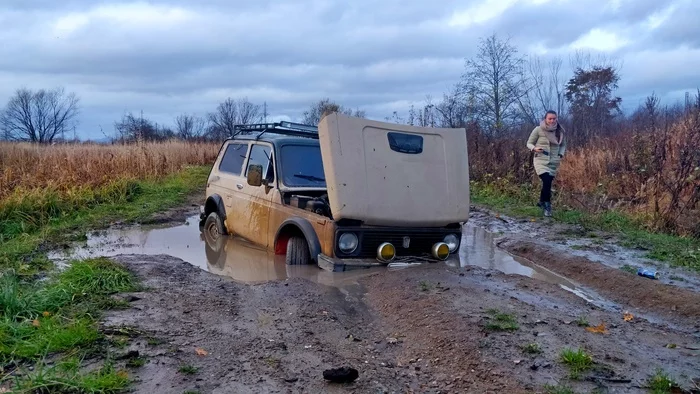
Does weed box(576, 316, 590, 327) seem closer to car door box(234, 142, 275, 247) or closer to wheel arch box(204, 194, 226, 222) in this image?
car door box(234, 142, 275, 247)

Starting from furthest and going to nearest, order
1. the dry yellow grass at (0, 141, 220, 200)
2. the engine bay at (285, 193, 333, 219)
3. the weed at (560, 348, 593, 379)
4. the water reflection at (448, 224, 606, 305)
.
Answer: the dry yellow grass at (0, 141, 220, 200), the water reflection at (448, 224, 606, 305), the engine bay at (285, 193, 333, 219), the weed at (560, 348, 593, 379)

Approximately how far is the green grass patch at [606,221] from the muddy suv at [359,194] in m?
3.06

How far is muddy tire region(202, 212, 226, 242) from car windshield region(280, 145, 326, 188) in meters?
1.85

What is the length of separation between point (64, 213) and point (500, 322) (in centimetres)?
867

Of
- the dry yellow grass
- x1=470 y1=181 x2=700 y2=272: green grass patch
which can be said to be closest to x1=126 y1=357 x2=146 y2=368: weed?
x1=470 y1=181 x2=700 y2=272: green grass patch

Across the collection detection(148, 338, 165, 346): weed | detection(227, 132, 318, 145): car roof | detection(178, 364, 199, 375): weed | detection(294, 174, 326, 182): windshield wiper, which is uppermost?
detection(227, 132, 318, 145): car roof

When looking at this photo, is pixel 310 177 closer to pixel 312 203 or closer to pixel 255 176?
pixel 255 176

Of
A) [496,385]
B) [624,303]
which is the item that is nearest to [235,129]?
[624,303]

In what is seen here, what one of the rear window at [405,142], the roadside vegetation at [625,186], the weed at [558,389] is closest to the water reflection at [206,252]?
the rear window at [405,142]

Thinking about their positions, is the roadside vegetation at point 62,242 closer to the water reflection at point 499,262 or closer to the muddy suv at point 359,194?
the muddy suv at point 359,194

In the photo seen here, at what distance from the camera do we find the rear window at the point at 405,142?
6523mm

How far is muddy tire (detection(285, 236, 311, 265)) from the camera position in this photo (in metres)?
6.66

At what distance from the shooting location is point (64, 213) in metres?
10.6

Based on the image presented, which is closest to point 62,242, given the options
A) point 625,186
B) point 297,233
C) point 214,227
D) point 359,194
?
point 214,227
